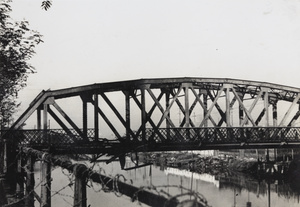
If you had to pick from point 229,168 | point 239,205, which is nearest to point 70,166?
point 239,205

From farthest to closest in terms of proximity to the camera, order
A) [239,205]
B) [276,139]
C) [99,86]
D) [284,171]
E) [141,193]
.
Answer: [284,171]
[239,205]
[276,139]
[99,86]
[141,193]

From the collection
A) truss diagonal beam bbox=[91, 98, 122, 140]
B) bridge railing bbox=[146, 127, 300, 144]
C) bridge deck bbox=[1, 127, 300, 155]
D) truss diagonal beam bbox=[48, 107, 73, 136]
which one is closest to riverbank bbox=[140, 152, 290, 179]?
bridge railing bbox=[146, 127, 300, 144]

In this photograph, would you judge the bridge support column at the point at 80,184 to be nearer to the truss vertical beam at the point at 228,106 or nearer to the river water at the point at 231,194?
the truss vertical beam at the point at 228,106

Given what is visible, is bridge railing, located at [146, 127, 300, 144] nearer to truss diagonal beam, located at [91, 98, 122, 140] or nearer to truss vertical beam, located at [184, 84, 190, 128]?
truss vertical beam, located at [184, 84, 190, 128]

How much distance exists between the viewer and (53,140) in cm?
1934

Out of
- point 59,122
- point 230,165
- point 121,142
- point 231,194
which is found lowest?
point 230,165

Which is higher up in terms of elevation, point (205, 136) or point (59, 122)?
point (59, 122)

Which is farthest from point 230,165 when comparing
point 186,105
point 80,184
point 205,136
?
point 80,184

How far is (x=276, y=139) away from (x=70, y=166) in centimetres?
1993

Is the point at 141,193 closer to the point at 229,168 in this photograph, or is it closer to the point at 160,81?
the point at 160,81

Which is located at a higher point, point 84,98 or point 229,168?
point 84,98

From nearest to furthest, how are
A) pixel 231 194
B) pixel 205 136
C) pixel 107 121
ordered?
pixel 107 121
pixel 205 136
pixel 231 194

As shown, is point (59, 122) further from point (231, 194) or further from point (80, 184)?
point (231, 194)

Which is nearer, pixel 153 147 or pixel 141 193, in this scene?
pixel 141 193
